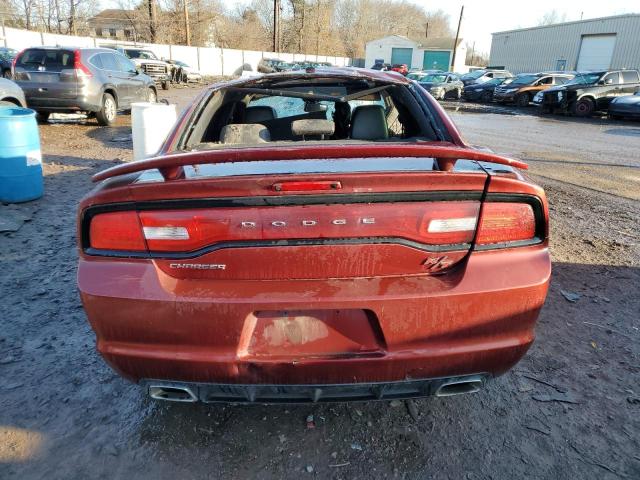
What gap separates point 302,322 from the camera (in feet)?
5.67

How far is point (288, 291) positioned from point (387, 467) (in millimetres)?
948

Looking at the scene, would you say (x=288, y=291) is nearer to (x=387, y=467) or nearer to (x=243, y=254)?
(x=243, y=254)

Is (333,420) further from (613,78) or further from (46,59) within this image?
(613,78)

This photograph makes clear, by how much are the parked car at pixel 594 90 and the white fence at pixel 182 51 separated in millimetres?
18795

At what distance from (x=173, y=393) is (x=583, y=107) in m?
21.4

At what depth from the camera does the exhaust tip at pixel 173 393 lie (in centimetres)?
182

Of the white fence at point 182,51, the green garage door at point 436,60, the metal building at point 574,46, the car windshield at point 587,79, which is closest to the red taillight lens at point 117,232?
the car windshield at point 587,79

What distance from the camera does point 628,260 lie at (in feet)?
14.0

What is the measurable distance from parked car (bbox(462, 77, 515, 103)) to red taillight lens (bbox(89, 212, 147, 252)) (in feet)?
90.9

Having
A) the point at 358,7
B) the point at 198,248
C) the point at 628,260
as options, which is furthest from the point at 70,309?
the point at 358,7

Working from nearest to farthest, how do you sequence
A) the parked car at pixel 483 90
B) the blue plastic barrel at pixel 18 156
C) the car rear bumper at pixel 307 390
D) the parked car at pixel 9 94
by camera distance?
the car rear bumper at pixel 307 390 < the blue plastic barrel at pixel 18 156 < the parked car at pixel 9 94 < the parked car at pixel 483 90

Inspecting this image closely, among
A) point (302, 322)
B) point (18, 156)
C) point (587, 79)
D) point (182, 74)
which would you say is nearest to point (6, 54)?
point (182, 74)

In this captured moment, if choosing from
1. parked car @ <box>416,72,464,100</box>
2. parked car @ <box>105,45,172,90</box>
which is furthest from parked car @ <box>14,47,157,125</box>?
parked car @ <box>416,72,464,100</box>

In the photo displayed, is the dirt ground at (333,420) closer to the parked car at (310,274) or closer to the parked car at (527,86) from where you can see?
the parked car at (310,274)
